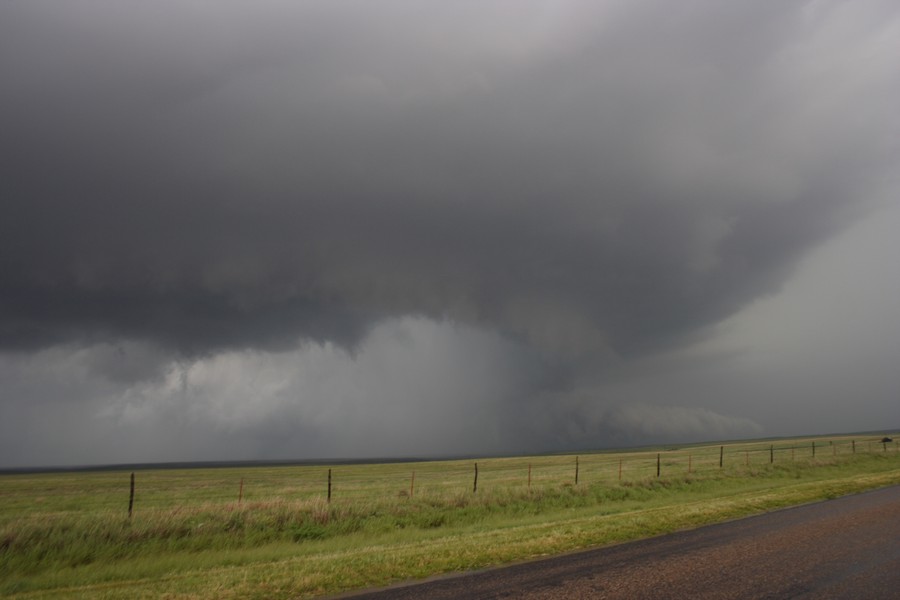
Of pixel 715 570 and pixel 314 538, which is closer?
pixel 715 570

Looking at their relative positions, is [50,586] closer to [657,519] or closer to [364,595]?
[364,595]

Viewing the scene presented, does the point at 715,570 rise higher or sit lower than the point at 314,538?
higher

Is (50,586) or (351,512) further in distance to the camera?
(351,512)

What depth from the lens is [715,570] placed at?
1091cm

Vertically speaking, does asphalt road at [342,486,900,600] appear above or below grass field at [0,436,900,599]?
above

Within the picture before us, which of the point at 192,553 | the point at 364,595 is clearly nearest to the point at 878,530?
the point at 364,595

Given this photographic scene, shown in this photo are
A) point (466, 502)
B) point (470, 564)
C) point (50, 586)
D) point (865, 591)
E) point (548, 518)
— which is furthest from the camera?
point (466, 502)

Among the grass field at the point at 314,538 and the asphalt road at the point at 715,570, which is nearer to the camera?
the asphalt road at the point at 715,570

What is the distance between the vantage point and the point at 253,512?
21.1 m

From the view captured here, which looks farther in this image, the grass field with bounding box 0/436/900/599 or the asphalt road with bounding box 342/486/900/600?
the grass field with bounding box 0/436/900/599

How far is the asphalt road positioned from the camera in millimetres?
9484

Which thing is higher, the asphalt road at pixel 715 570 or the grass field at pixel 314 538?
the asphalt road at pixel 715 570

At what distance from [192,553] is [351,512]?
6.61 m

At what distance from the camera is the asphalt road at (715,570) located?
948 centimetres
